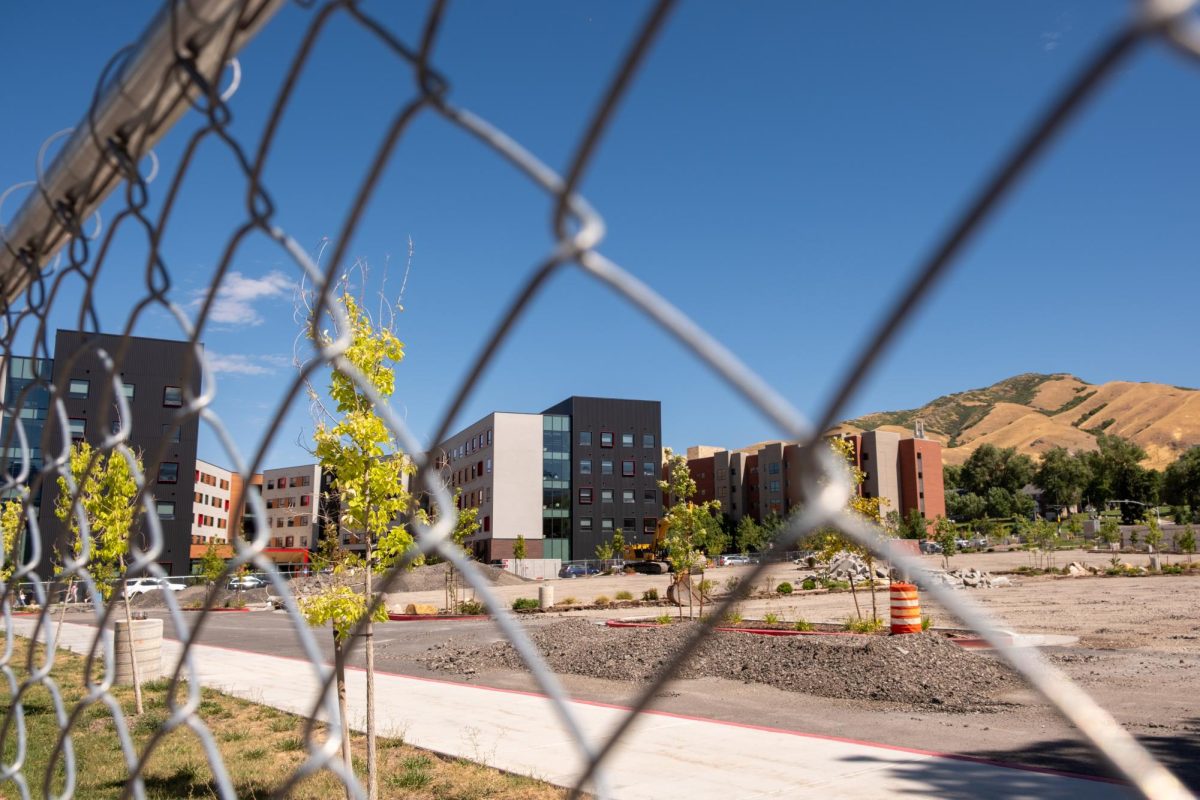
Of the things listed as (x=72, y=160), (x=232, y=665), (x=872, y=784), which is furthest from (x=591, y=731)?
(x=232, y=665)

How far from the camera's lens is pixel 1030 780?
6.62 m

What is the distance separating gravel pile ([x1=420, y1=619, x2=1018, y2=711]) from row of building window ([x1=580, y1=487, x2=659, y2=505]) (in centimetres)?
6380

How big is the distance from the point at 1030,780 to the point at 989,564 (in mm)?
53351

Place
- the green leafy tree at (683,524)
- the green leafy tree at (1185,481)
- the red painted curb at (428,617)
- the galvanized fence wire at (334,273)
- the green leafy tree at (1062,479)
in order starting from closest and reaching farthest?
the galvanized fence wire at (334,273), the green leafy tree at (683,524), the red painted curb at (428,617), the green leafy tree at (1185,481), the green leafy tree at (1062,479)

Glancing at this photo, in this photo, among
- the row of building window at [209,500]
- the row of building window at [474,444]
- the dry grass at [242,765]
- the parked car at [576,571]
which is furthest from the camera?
the row of building window at [474,444]

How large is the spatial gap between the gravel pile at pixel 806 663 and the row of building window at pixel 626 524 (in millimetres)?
63695

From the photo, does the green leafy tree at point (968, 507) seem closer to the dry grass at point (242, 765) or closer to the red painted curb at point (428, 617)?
the red painted curb at point (428, 617)

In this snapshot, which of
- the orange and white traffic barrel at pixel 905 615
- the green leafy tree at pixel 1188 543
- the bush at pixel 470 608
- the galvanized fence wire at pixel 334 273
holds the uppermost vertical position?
the galvanized fence wire at pixel 334 273

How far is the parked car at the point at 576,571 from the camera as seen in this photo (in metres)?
73.8

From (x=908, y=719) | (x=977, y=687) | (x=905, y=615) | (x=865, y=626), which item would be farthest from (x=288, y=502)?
(x=908, y=719)

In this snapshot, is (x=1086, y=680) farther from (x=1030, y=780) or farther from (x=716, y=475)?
(x=716, y=475)

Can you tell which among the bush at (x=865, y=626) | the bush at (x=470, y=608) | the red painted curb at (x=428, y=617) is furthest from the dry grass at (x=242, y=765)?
the bush at (x=470, y=608)

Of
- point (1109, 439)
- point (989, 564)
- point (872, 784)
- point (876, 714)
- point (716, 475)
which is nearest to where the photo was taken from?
point (872, 784)

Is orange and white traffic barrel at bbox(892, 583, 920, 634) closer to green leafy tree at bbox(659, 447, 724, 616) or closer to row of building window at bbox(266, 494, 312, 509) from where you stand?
green leafy tree at bbox(659, 447, 724, 616)
